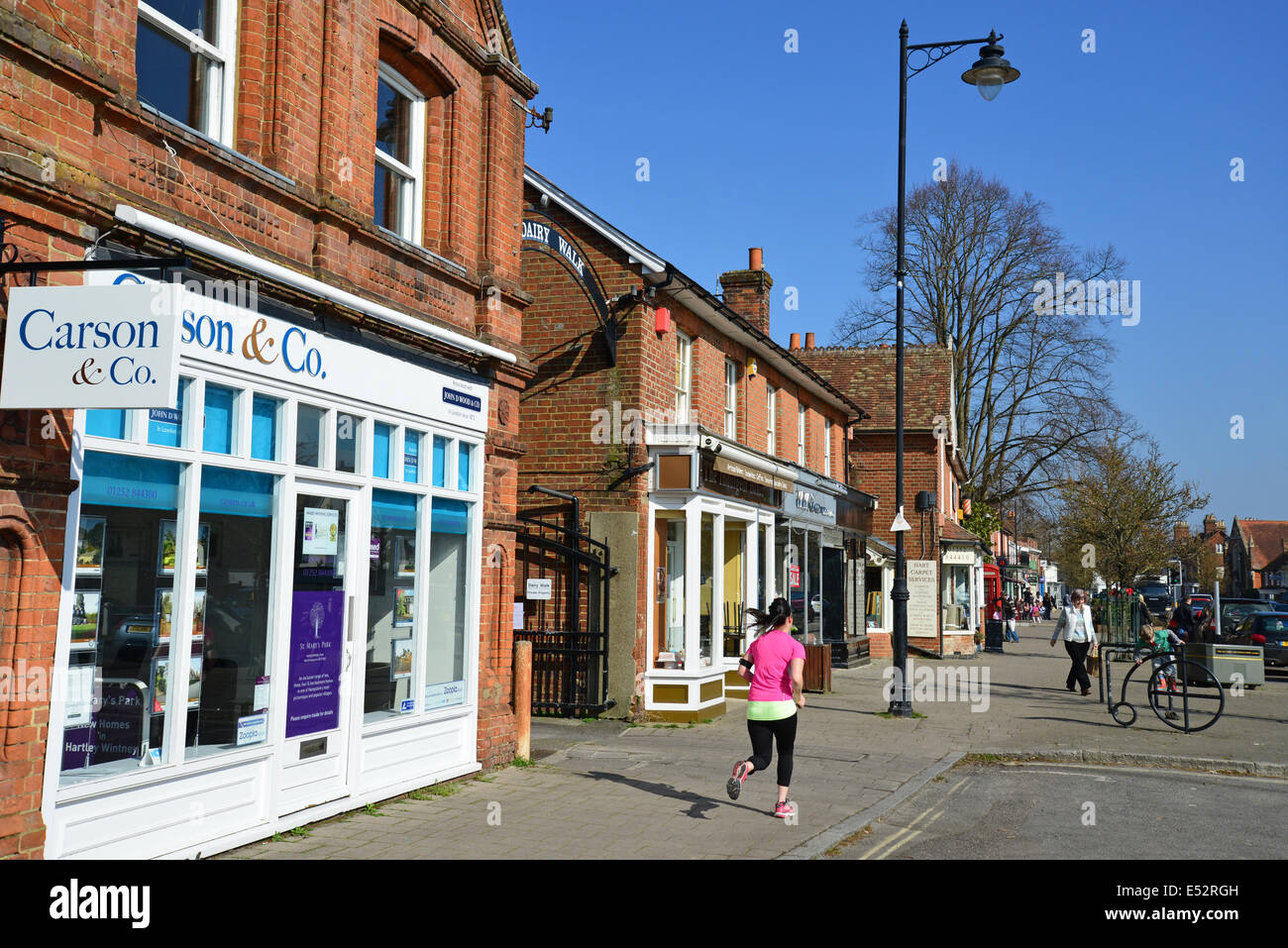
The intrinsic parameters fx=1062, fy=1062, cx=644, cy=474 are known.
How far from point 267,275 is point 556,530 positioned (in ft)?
26.0

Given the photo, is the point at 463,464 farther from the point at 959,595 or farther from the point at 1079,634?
the point at 959,595

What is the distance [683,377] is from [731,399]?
2385mm

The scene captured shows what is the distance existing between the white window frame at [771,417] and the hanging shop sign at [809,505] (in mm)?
1016

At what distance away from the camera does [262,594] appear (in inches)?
292

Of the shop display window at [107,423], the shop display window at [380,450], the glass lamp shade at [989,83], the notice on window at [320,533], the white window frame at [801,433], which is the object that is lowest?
the notice on window at [320,533]

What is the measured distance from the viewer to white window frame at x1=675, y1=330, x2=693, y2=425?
53.1ft

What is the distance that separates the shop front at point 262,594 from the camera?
6000 mm

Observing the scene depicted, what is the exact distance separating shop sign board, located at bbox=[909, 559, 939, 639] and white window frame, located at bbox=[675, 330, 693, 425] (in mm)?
13892

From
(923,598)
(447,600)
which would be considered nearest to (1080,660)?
(923,598)

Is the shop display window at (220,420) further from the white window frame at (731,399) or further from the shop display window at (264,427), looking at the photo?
the white window frame at (731,399)

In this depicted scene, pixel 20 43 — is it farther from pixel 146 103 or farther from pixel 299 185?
pixel 299 185

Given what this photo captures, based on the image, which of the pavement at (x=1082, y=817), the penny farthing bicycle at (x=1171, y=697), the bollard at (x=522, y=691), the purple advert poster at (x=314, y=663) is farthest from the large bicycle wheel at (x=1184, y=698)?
the purple advert poster at (x=314, y=663)

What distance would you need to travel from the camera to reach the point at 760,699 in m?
8.58

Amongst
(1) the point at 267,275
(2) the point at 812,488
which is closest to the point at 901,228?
(2) the point at 812,488
